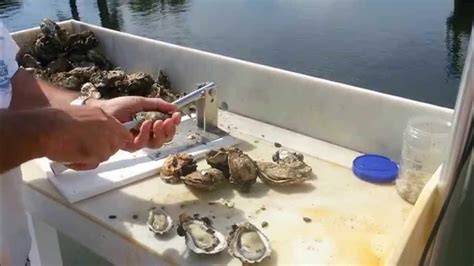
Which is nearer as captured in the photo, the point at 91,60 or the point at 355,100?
the point at 355,100

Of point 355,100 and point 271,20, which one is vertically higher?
point 355,100

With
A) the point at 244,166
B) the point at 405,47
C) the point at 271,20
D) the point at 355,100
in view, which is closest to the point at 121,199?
the point at 244,166

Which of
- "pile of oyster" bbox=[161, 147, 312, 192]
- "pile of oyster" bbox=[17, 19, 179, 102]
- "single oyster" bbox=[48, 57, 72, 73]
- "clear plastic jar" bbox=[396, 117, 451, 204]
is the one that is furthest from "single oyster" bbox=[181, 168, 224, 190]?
"single oyster" bbox=[48, 57, 72, 73]

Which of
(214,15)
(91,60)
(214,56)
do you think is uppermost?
(214,56)

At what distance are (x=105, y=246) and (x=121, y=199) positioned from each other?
0.16m

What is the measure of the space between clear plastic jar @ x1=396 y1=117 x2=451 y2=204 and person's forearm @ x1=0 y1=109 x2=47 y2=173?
1.00 m

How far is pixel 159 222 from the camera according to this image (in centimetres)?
148

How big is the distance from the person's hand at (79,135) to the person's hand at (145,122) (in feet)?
0.86

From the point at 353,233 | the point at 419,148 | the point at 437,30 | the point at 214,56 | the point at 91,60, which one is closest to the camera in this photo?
the point at 353,233

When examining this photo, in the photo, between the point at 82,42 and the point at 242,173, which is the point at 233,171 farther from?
the point at 82,42

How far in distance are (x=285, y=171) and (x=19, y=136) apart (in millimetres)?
854

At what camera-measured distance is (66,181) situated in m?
1.68

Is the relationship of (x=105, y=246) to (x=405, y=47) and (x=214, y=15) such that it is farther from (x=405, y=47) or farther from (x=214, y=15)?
(x=214, y=15)

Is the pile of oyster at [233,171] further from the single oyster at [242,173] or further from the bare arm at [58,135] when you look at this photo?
the bare arm at [58,135]
